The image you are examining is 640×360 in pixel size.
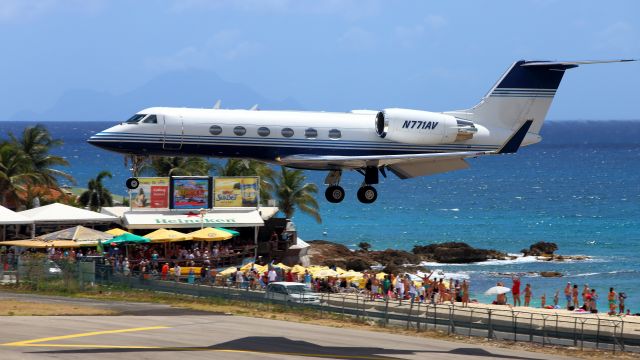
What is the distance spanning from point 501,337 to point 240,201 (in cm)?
2658

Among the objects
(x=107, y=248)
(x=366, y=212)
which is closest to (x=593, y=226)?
(x=366, y=212)

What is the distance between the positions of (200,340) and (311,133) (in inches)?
405

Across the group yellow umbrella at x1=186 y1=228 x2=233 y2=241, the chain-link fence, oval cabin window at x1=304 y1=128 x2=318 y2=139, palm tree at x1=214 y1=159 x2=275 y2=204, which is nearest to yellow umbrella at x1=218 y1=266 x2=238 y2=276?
yellow umbrella at x1=186 y1=228 x2=233 y2=241

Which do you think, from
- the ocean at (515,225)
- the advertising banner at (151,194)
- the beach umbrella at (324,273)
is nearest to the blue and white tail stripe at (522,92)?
the beach umbrella at (324,273)

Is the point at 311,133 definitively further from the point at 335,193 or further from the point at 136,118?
the point at 136,118

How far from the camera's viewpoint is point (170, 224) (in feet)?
184

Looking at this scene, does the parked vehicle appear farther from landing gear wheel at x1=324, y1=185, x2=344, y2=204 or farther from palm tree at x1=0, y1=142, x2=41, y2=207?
palm tree at x1=0, y1=142, x2=41, y2=207

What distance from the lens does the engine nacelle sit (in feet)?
129

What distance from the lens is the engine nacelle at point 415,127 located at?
129 ft

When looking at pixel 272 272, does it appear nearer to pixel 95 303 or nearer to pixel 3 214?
pixel 95 303

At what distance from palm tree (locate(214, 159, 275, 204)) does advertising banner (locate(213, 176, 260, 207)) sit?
39.2ft

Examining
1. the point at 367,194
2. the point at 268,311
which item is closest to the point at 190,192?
the point at 268,311

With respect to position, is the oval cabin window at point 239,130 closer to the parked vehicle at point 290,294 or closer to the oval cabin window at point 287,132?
the oval cabin window at point 287,132

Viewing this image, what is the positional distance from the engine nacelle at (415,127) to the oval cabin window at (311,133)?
226 cm
